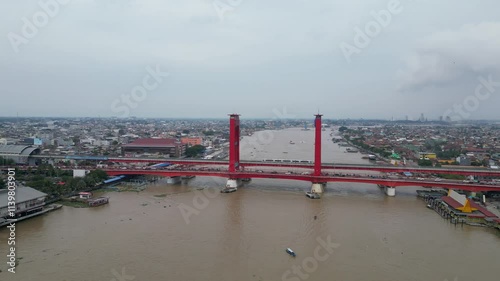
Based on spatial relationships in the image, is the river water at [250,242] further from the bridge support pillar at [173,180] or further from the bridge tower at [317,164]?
the bridge support pillar at [173,180]

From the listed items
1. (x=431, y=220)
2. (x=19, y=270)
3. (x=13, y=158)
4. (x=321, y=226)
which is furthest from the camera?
(x=13, y=158)

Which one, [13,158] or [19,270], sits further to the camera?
[13,158]

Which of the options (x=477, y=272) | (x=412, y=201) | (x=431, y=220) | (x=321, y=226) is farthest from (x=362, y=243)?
(x=412, y=201)

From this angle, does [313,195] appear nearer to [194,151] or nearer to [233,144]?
[233,144]

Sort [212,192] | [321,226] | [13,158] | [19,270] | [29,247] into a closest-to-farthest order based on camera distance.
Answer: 1. [19,270]
2. [29,247]
3. [321,226]
4. [212,192]
5. [13,158]

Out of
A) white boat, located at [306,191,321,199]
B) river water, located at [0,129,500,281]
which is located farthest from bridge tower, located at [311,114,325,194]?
river water, located at [0,129,500,281]

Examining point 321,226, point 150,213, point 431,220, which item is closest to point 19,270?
point 150,213

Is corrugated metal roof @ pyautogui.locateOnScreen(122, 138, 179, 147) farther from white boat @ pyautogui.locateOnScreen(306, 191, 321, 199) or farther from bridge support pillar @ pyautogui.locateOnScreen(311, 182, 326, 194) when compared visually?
white boat @ pyautogui.locateOnScreen(306, 191, 321, 199)

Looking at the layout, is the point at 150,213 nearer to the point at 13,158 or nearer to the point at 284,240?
the point at 284,240

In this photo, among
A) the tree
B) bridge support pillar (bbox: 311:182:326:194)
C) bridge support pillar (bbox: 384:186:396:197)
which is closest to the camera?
bridge support pillar (bbox: 384:186:396:197)
